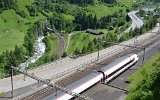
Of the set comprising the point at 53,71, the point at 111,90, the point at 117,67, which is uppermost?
the point at 117,67

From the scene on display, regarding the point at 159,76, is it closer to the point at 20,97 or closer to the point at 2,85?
the point at 20,97

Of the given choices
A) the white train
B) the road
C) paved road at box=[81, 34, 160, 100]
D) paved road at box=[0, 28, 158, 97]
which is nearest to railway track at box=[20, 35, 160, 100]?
the road

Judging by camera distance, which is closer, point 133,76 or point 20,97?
point 20,97

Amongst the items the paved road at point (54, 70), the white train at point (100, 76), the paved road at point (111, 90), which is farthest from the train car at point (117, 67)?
the paved road at point (54, 70)

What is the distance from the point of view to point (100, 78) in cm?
8031

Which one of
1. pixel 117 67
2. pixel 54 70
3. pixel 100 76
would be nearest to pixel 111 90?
pixel 100 76

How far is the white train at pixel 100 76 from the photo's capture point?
6444 centimetres

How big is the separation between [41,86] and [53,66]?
760 inches

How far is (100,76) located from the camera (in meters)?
80.3

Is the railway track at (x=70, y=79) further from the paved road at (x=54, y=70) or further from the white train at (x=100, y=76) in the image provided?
the white train at (x=100, y=76)

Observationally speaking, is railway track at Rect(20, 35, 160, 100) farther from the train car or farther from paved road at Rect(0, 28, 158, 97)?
the train car

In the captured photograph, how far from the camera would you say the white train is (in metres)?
64.4

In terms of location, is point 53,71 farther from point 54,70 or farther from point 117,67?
point 117,67

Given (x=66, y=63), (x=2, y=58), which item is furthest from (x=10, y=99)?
(x=2, y=58)
